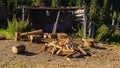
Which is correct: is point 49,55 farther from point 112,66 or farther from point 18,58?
point 112,66

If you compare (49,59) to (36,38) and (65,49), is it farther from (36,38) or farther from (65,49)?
(36,38)

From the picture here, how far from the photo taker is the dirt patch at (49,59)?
16.2 meters

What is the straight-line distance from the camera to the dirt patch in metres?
16.2

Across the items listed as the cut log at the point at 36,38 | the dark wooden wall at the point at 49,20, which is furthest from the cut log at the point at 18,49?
the dark wooden wall at the point at 49,20

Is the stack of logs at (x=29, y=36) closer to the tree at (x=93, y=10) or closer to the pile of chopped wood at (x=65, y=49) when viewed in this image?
the pile of chopped wood at (x=65, y=49)

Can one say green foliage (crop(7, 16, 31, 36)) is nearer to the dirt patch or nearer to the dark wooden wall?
the dirt patch

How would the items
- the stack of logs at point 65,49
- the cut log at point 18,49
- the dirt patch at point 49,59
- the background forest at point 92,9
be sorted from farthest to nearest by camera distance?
the background forest at point 92,9
the stack of logs at point 65,49
the cut log at point 18,49
the dirt patch at point 49,59

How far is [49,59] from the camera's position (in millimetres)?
17516

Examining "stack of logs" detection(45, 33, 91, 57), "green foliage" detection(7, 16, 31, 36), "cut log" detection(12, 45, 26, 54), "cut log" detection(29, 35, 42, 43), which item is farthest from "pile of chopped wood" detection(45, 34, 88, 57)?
"green foliage" detection(7, 16, 31, 36)

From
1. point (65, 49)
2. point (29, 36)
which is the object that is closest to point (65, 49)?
point (65, 49)

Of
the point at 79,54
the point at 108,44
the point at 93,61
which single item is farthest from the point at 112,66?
the point at 108,44

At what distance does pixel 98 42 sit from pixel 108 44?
75 cm

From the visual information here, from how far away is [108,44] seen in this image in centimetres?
2345

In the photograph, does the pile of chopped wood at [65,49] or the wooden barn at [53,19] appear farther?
the wooden barn at [53,19]
